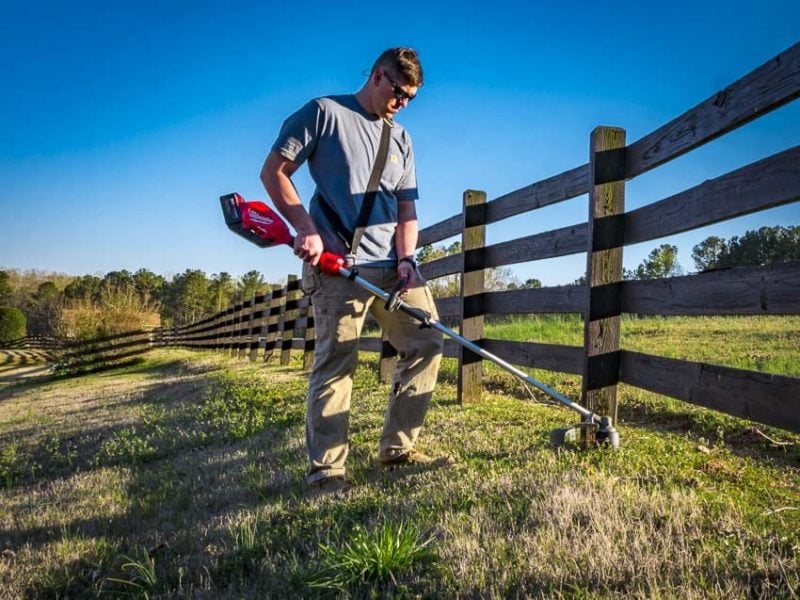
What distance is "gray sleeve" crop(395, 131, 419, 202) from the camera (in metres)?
3.49

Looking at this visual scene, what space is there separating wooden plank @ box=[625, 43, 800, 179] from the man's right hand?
6.63 feet

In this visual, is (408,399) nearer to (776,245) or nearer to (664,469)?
(664,469)

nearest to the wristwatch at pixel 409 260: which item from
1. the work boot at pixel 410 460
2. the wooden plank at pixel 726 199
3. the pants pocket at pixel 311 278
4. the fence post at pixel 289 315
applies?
the pants pocket at pixel 311 278

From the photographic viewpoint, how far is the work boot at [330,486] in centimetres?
309

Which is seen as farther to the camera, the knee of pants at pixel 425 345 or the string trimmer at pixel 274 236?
the knee of pants at pixel 425 345

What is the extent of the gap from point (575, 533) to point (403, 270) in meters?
1.69

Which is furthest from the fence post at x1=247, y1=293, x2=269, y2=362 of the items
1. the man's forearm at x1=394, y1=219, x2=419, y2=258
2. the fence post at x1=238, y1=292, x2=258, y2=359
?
the man's forearm at x1=394, y1=219, x2=419, y2=258

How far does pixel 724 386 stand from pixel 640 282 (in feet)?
2.83

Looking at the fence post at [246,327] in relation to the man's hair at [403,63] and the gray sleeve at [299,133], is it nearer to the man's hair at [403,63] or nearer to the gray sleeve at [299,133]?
the gray sleeve at [299,133]

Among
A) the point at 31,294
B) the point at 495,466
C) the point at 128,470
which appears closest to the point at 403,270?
the point at 495,466

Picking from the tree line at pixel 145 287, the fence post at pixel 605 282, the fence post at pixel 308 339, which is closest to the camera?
the fence post at pixel 605 282

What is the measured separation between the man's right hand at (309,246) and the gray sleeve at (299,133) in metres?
0.41

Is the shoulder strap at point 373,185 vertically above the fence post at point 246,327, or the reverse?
the shoulder strap at point 373,185

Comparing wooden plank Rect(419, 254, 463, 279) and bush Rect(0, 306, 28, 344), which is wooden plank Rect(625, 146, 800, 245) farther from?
bush Rect(0, 306, 28, 344)
